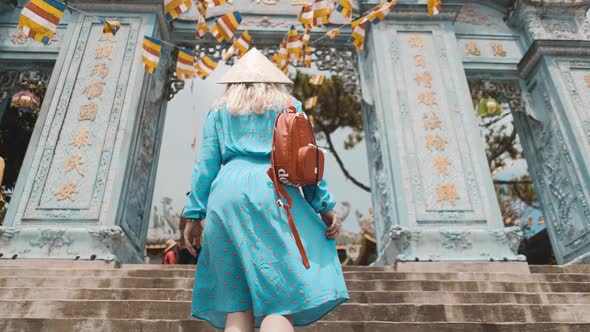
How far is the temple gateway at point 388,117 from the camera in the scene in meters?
5.03

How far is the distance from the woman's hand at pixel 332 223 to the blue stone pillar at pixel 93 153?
3.76 meters

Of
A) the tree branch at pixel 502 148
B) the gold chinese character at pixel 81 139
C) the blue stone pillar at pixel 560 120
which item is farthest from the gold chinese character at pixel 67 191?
the tree branch at pixel 502 148

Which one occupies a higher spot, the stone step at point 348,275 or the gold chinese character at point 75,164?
the gold chinese character at point 75,164

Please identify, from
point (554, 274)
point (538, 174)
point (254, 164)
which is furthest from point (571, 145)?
point (254, 164)

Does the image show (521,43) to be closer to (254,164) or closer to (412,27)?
(412,27)

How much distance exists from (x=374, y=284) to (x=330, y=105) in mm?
8477

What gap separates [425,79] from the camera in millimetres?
6180

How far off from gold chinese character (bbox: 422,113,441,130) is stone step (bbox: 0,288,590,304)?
9.33 ft

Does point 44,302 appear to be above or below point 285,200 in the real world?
below

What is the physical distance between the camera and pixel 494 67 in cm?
703

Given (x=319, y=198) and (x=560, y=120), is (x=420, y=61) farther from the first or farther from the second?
(x=319, y=198)

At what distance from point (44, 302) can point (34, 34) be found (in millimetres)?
2910

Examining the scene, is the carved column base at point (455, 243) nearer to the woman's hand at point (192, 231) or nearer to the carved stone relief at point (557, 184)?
the carved stone relief at point (557, 184)

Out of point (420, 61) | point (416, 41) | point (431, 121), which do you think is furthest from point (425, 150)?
point (416, 41)
